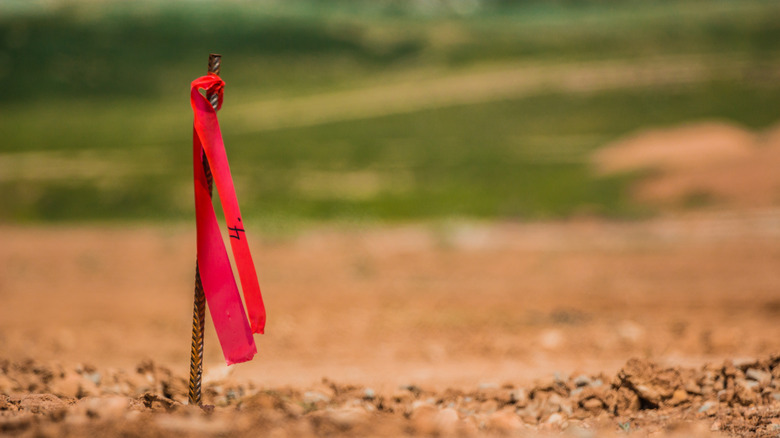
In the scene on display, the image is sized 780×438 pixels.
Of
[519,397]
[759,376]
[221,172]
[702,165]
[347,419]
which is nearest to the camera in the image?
[347,419]

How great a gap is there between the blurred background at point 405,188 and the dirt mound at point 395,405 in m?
1.06

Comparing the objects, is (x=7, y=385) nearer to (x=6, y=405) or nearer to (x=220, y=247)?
(x=6, y=405)

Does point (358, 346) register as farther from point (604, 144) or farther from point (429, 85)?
point (429, 85)

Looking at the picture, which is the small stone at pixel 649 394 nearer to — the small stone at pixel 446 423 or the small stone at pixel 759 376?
the small stone at pixel 759 376

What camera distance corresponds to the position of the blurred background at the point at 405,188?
7812mm

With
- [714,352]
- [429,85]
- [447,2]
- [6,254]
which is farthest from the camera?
[447,2]

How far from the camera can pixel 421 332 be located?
7953 mm

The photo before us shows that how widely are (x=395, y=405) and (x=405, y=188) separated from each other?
15.3 m

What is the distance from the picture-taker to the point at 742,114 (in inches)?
1068

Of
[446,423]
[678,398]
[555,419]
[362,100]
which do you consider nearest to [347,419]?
[446,423]

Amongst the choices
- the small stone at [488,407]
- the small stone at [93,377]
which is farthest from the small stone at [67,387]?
the small stone at [488,407]

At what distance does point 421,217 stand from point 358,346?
9.07 meters

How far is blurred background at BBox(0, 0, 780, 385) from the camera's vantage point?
7812 millimetres

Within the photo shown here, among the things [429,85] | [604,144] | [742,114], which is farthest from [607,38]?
[604,144]
